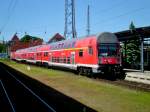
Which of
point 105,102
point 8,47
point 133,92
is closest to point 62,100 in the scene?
point 105,102

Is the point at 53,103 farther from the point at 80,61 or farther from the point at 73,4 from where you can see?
the point at 73,4

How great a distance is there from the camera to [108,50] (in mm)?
26719

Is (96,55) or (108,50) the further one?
(108,50)

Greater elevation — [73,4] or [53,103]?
[73,4]

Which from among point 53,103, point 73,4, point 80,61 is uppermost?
point 73,4

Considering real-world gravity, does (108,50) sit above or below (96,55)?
above

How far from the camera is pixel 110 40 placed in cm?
2705

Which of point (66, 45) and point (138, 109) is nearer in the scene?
point (138, 109)

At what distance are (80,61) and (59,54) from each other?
8342 mm

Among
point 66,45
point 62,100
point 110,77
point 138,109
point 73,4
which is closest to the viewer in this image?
point 138,109

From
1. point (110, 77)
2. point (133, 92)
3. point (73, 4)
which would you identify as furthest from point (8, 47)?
point (133, 92)

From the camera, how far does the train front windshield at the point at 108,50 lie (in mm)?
26481

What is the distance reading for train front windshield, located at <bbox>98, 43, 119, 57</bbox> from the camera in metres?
26.5

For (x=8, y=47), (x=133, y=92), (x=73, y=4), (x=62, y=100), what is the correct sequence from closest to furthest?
(x=62, y=100) → (x=133, y=92) → (x=73, y=4) → (x=8, y=47)
